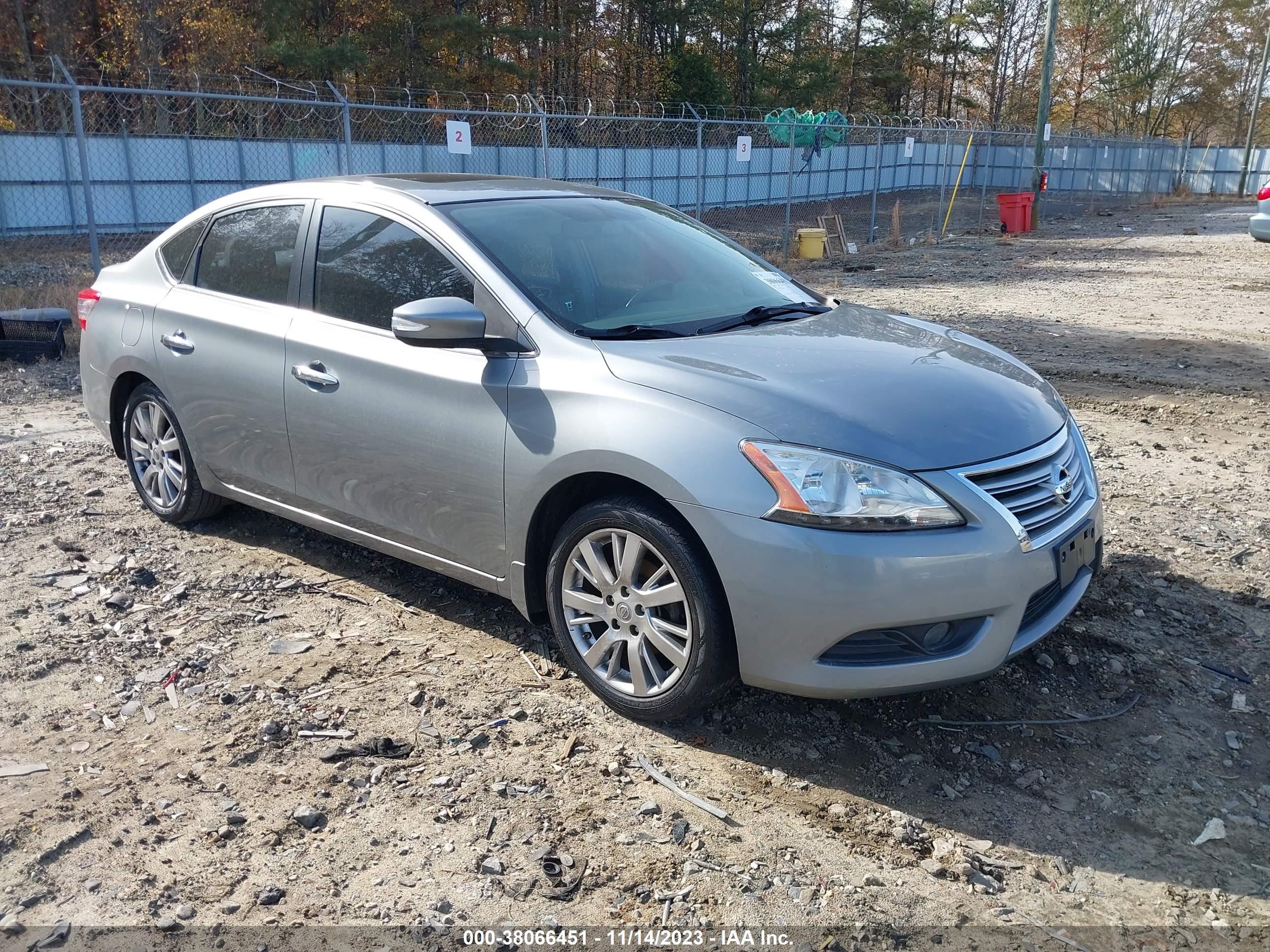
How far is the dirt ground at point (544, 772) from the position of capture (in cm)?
276

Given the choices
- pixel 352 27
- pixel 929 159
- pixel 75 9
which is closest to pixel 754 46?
pixel 929 159

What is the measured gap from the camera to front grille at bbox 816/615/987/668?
10.4 feet

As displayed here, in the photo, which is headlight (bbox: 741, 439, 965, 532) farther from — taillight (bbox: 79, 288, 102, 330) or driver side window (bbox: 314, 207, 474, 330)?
taillight (bbox: 79, 288, 102, 330)

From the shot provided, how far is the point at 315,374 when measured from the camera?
Answer: 4.30 meters

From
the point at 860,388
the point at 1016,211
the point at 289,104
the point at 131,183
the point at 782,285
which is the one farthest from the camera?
the point at 1016,211

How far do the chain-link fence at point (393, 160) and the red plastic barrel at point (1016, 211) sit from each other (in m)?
0.78

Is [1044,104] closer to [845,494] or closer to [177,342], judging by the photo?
[177,342]

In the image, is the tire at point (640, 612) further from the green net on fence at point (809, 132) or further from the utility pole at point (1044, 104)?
the green net on fence at point (809, 132)

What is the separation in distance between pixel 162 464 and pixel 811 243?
1669 cm

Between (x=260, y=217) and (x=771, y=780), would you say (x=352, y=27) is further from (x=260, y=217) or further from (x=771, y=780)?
(x=771, y=780)

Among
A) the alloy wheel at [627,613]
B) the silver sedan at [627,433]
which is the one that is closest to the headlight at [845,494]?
the silver sedan at [627,433]

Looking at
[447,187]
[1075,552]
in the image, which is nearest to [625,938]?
[1075,552]

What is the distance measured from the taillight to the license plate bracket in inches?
186

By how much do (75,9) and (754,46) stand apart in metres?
26.6
